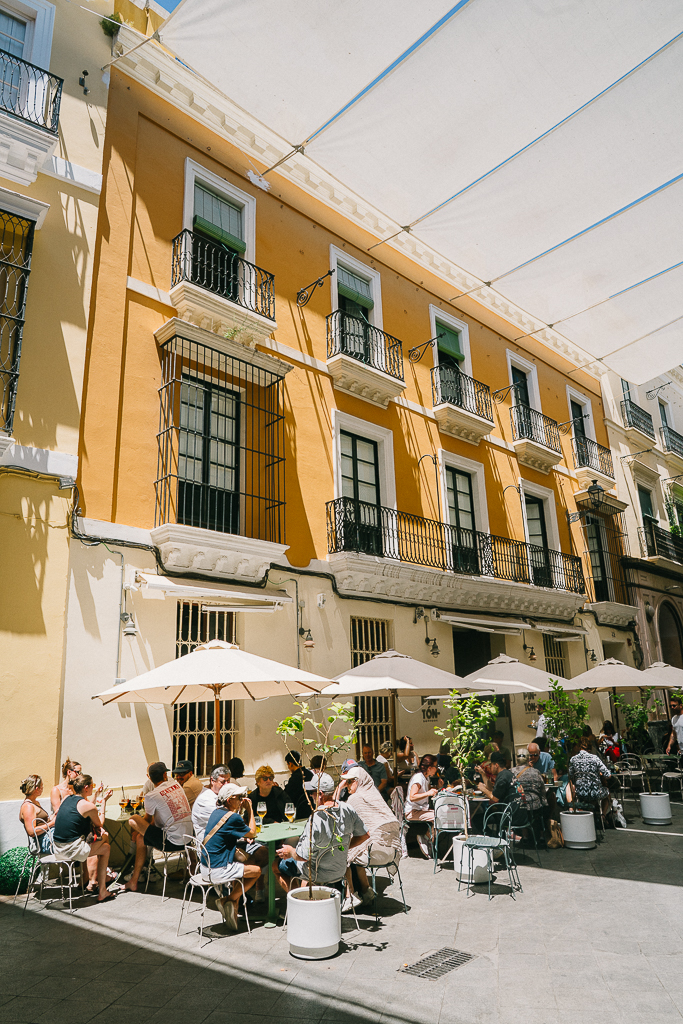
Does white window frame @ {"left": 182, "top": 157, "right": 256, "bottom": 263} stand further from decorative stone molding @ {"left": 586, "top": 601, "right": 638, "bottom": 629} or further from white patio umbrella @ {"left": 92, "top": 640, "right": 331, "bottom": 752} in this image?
decorative stone molding @ {"left": 586, "top": 601, "right": 638, "bottom": 629}

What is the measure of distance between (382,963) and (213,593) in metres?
5.60

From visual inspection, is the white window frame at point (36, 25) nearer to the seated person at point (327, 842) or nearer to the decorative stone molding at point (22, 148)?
the decorative stone molding at point (22, 148)

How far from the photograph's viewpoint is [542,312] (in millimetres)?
12734

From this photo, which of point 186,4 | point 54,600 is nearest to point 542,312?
point 186,4

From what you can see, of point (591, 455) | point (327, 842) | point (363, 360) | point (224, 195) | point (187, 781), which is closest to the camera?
point (327, 842)

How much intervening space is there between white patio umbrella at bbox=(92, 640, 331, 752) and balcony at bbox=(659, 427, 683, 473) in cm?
2236

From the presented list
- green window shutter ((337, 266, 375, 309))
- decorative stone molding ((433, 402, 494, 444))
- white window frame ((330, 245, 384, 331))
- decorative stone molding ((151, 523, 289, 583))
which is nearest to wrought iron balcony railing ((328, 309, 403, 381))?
white window frame ((330, 245, 384, 331))

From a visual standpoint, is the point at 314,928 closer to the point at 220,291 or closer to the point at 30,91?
the point at 220,291

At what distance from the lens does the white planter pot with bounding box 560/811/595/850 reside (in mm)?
8969

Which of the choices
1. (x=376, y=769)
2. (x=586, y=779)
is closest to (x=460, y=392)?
(x=586, y=779)

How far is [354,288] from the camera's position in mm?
14562

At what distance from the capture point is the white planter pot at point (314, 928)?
518 centimetres

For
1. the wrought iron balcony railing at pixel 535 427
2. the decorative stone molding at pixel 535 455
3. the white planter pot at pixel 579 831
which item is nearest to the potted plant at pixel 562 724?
the white planter pot at pixel 579 831

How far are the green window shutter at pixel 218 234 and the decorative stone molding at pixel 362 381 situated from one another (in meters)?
2.65
